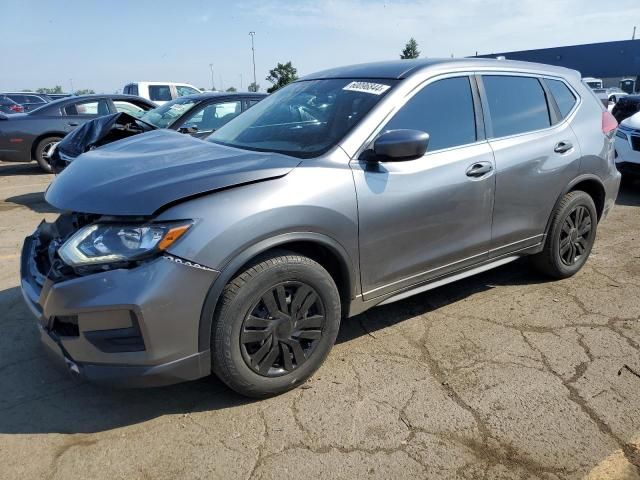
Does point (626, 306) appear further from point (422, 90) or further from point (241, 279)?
point (241, 279)

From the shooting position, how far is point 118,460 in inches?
89.6

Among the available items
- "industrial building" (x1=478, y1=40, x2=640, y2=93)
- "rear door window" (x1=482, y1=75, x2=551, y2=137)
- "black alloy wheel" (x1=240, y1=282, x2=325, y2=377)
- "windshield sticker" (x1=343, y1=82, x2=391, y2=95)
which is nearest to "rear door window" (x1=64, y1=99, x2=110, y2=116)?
"windshield sticker" (x1=343, y1=82, x2=391, y2=95)

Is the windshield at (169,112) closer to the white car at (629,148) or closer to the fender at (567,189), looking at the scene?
the fender at (567,189)

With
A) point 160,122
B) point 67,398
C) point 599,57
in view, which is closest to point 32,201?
point 160,122

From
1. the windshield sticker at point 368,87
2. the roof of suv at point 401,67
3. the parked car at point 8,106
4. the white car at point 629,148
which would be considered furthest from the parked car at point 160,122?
the parked car at point 8,106

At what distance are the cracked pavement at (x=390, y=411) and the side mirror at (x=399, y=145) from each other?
124cm

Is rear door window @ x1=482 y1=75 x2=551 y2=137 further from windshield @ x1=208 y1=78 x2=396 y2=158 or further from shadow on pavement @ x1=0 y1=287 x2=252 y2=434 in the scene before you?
shadow on pavement @ x1=0 y1=287 x2=252 y2=434

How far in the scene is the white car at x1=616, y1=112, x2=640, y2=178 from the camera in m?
Result: 7.49

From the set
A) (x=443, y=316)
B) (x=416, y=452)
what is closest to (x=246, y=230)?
(x=416, y=452)

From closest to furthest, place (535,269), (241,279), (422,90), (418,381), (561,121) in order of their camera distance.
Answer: (241,279) → (418,381) → (422,90) → (561,121) → (535,269)

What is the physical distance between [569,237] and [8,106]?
881 inches

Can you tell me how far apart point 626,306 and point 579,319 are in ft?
1.61

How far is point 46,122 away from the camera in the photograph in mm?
9922

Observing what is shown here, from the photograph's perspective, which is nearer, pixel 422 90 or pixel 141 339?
pixel 141 339
